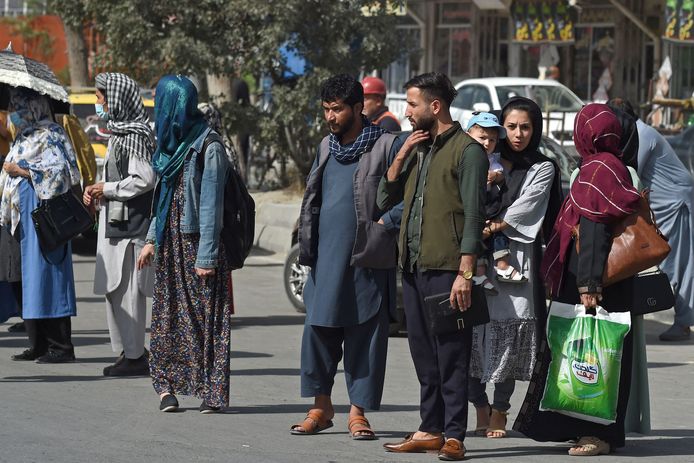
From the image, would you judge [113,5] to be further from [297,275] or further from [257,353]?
[257,353]

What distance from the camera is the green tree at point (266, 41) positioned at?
17312 mm

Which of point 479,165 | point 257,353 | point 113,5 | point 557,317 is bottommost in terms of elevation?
point 257,353

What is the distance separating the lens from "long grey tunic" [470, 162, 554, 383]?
7285mm

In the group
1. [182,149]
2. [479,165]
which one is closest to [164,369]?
[182,149]

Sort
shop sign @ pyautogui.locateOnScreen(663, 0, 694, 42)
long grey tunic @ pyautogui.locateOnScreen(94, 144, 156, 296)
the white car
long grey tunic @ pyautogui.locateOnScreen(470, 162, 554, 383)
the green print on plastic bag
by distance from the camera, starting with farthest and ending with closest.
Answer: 1. the white car
2. shop sign @ pyautogui.locateOnScreen(663, 0, 694, 42)
3. long grey tunic @ pyautogui.locateOnScreen(94, 144, 156, 296)
4. long grey tunic @ pyautogui.locateOnScreen(470, 162, 554, 383)
5. the green print on plastic bag

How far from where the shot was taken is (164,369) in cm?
774

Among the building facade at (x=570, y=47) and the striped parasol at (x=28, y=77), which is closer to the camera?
the striped parasol at (x=28, y=77)

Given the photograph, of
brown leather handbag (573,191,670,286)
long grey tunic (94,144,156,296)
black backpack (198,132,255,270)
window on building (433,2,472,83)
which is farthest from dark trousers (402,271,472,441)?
window on building (433,2,472,83)

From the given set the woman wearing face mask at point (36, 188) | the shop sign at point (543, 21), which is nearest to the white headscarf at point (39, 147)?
the woman wearing face mask at point (36, 188)

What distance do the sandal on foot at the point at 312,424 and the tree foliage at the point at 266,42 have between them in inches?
408

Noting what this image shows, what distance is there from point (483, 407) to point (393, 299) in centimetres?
78

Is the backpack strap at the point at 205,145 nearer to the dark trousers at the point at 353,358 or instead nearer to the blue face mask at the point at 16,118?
the dark trousers at the point at 353,358

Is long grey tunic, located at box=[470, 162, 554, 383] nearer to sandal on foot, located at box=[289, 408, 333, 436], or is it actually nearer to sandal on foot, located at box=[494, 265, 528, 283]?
sandal on foot, located at box=[494, 265, 528, 283]

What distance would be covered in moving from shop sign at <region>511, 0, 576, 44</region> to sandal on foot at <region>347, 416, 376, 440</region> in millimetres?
18851
